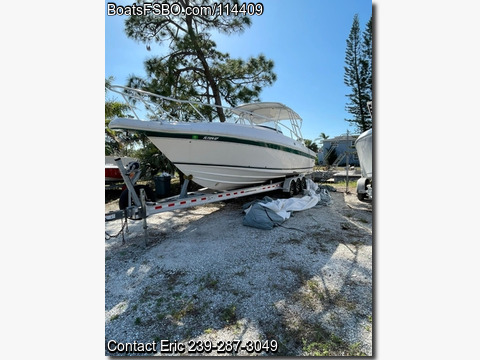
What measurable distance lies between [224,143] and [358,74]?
6.98 ft

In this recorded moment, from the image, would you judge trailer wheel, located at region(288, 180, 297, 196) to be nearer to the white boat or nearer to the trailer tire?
the trailer tire

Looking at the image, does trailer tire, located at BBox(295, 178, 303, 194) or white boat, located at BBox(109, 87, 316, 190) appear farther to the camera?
trailer tire, located at BBox(295, 178, 303, 194)

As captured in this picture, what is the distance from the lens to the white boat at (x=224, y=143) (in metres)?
3.39

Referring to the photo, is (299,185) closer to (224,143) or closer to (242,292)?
(224,143)

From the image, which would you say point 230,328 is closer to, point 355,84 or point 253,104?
point 355,84

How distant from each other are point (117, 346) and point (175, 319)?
434 millimetres

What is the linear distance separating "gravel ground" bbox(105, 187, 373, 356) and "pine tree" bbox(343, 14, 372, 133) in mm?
1609

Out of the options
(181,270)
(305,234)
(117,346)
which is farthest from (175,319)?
(305,234)

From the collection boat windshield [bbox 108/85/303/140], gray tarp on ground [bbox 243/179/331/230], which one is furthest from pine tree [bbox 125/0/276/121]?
gray tarp on ground [bbox 243/179/331/230]

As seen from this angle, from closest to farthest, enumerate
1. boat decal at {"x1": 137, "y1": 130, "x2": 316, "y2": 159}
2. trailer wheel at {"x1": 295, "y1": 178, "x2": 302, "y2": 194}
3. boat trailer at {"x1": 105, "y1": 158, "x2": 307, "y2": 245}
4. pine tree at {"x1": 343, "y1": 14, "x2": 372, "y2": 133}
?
pine tree at {"x1": 343, "y1": 14, "x2": 372, "y2": 133}, boat trailer at {"x1": 105, "y1": 158, "x2": 307, "y2": 245}, boat decal at {"x1": 137, "y1": 130, "x2": 316, "y2": 159}, trailer wheel at {"x1": 295, "y1": 178, "x2": 302, "y2": 194}

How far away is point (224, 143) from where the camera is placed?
12.5 ft

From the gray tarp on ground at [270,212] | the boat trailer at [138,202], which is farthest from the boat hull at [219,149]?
the gray tarp on ground at [270,212]

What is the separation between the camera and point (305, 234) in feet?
11.0

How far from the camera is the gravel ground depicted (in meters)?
1.63
